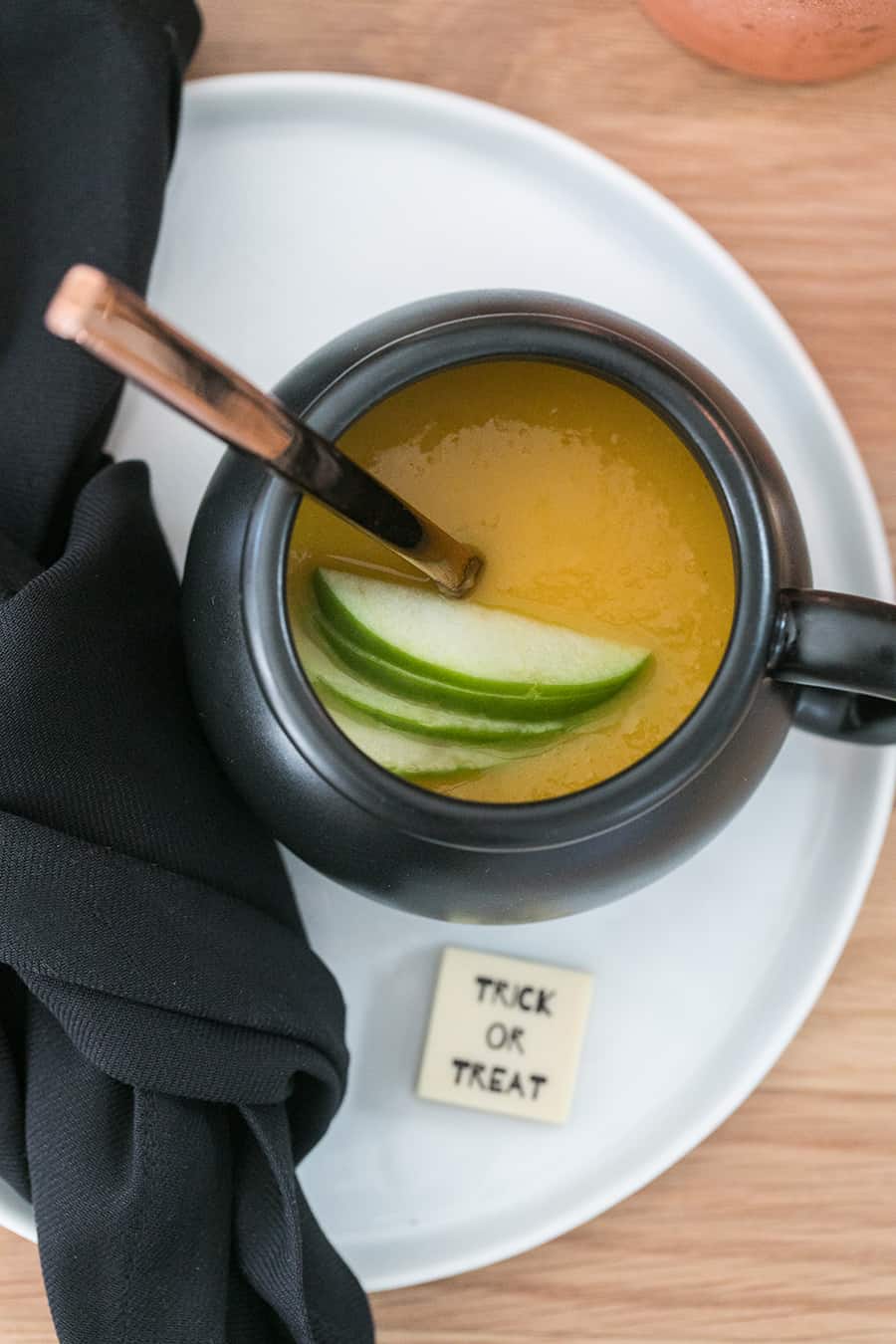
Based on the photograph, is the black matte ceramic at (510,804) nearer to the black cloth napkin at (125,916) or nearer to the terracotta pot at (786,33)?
the black cloth napkin at (125,916)

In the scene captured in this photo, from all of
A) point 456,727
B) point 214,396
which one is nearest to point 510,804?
point 456,727

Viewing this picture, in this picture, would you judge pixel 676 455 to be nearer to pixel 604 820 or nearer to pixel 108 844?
pixel 604 820

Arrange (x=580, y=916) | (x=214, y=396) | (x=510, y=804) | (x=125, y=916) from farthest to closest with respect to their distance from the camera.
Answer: (x=580, y=916), (x=125, y=916), (x=510, y=804), (x=214, y=396)

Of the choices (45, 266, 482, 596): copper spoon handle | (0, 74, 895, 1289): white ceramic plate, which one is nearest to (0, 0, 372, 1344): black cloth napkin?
(0, 74, 895, 1289): white ceramic plate

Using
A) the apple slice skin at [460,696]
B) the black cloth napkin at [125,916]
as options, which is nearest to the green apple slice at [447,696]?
the apple slice skin at [460,696]

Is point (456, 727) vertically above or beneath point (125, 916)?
above

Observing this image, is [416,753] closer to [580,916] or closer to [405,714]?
[405,714]
